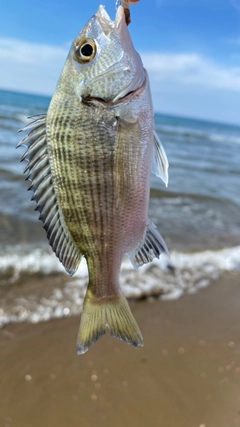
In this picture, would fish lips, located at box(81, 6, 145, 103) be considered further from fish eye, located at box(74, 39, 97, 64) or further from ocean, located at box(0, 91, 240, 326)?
ocean, located at box(0, 91, 240, 326)

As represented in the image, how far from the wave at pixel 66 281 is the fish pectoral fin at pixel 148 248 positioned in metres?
2.83

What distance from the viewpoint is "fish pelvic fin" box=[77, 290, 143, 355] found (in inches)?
68.1

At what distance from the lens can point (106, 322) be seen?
1789 mm

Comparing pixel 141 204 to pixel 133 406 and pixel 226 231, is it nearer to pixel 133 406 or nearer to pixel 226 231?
pixel 133 406

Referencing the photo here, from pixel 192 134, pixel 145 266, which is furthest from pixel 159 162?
pixel 192 134

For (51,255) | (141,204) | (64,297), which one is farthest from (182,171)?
(141,204)

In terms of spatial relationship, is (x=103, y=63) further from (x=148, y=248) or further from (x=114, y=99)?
(x=148, y=248)

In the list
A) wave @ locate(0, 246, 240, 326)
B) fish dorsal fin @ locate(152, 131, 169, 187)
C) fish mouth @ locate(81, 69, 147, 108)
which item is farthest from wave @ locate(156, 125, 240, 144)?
fish mouth @ locate(81, 69, 147, 108)

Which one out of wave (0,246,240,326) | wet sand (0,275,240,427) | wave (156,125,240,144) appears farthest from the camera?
wave (156,125,240,144)

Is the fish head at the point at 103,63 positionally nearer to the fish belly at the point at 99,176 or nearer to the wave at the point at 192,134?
the fish belly at the point at 99,176

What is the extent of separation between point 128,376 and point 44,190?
2.50 meters

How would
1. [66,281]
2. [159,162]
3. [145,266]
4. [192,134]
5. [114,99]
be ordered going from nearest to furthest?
[114,99] < [159,162] < [66,281] < [145,266] < [192,134]

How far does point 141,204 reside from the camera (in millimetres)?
1685

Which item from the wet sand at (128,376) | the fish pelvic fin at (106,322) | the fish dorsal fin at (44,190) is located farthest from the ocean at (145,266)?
the fish dorsal fin at (44,190)
